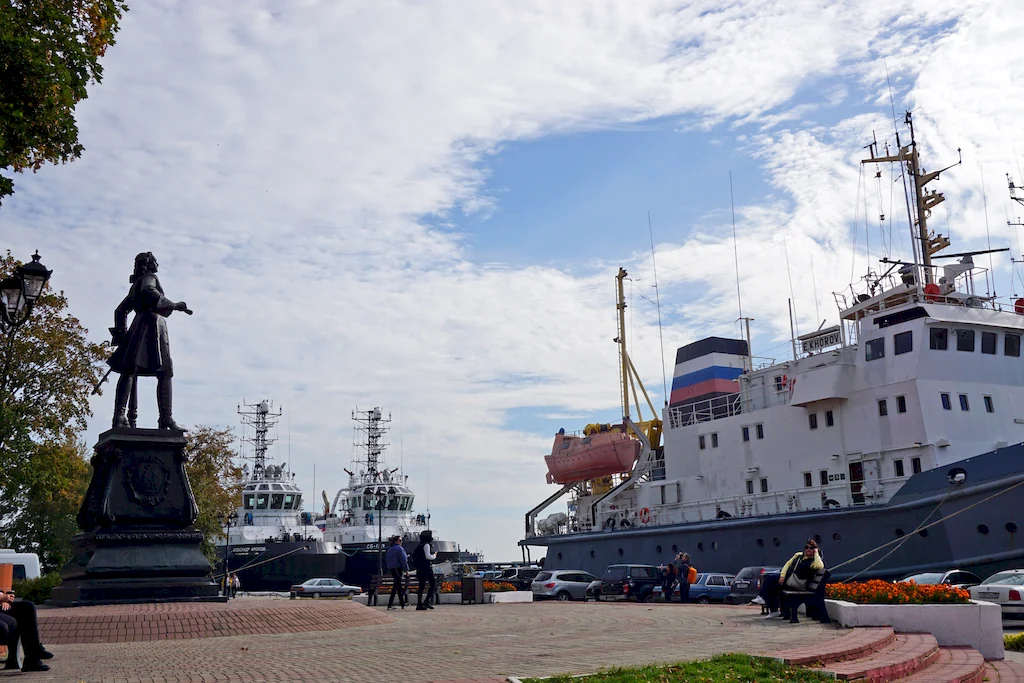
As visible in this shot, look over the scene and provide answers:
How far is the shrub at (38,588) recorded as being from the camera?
17453mm

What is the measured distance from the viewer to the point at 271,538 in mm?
57938

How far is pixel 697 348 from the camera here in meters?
40.1

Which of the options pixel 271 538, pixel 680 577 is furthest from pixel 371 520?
pixel 680 577

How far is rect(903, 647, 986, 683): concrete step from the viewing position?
9070 mm

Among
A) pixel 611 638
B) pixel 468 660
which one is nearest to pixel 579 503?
pixel 611 638

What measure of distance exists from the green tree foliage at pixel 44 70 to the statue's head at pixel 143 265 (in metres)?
5.64

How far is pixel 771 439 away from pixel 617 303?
1551cm

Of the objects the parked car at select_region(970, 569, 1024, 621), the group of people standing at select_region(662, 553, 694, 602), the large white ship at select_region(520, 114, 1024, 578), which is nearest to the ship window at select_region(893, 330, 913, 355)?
the large white ship at select_region(520, 114, 1024, 578)

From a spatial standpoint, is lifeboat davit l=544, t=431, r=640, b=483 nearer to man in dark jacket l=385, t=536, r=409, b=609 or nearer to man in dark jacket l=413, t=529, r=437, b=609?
man in dark jacket l=385, t=536, r=409, b=609

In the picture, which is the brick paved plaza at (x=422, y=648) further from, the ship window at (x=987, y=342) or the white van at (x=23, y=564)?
the ship window at (x=987, y=342)

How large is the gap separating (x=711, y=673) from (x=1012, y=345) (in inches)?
989

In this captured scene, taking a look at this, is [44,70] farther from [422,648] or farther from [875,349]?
[875,349]

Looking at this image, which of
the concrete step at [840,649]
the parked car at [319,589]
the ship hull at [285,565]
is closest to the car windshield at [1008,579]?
the concrete step at [840,649]

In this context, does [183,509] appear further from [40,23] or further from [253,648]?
[40,23]
